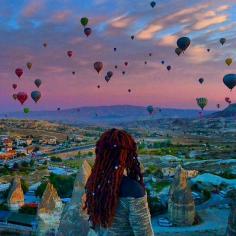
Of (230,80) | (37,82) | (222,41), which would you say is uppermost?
(222,41)

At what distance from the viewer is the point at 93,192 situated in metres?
4.48

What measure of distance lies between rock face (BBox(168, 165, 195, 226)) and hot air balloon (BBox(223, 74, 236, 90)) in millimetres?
17811

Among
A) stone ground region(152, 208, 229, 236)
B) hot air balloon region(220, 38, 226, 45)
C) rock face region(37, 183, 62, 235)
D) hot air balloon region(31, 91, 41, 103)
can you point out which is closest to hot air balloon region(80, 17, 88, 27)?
hot air balloon region(31, 91, 41, 103)

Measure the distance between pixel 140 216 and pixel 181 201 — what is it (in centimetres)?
2517

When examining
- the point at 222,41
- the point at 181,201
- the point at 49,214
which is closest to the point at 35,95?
the point at 222,41

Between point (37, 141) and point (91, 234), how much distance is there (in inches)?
4810

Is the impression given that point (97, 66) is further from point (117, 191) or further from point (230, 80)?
point (117, 191)

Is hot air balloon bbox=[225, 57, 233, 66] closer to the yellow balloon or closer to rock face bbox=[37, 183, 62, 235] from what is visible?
the yellow balloon

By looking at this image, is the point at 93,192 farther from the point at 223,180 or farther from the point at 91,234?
the point at 223,180

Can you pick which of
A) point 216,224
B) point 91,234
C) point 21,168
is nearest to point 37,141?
point 21,168

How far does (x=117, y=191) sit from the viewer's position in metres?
4.25

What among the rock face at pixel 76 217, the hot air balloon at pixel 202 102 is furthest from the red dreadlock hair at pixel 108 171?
the hot air balloon at pixel 202 102

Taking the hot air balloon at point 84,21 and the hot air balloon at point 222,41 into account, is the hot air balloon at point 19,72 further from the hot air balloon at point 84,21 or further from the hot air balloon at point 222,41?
the hot air balloon at point 222,41

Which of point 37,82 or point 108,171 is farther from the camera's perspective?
point 37,82
